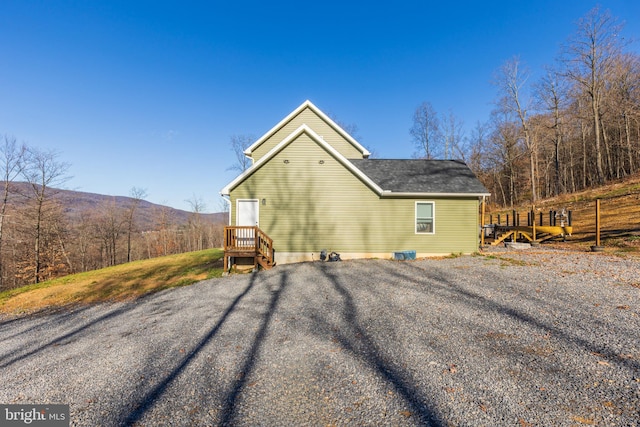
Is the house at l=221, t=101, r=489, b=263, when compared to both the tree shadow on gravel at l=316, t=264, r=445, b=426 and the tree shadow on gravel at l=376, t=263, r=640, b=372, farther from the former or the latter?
the tree shadow on gravel at l=316, t=264, r=445, b=426

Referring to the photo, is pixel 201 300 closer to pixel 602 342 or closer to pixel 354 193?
pixel 354 193

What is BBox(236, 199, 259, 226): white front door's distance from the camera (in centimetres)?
1239

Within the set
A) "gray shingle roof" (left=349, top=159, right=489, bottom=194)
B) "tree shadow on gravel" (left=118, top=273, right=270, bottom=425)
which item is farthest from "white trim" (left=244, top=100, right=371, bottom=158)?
"tree shadow on gravel" (left=118, top=273, right=270, bottom=425)

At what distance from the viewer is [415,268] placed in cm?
1028

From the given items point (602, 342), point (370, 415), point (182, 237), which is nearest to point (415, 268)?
point (602, 342)

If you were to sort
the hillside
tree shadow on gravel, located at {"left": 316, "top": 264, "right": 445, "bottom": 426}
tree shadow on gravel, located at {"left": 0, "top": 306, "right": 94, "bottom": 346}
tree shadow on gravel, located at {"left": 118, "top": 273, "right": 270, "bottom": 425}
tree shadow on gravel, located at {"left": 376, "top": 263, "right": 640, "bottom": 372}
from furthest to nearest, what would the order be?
1. the hillside
2. tree shadow on gravel, located at {"left": 0, "top": 306, "right": 94, "bottom": 346}
3. tree shadow on gravel, located at {"left": 376, "top": 263, "right": 640, "bottom": 372}
4. tree shadow on gravel, located at {"left": 118, "top": 273, "right": 270, "bottom": 425}
5. tree shadow on gravel, located at {"left": 316, "top": 264, "right": 445, "bottom": 426}

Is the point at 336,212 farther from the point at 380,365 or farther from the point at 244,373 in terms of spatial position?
the point at 244,373

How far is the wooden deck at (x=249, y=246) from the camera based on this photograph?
1133 centimetres

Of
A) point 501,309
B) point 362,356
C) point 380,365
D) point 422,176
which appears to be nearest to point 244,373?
point 362,356

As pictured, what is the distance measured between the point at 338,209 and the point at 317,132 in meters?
6.89

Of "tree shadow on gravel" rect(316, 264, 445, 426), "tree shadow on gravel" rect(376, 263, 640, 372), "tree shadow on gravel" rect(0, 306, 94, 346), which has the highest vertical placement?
"tree shadow on gravel" rect(376, 263, 640, 372)

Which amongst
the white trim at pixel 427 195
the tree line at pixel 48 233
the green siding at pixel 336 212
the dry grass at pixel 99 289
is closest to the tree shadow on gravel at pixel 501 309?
the green siding at pixel 336 212

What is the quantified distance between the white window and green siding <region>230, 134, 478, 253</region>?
21 centimetres

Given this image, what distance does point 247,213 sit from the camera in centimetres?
1240
